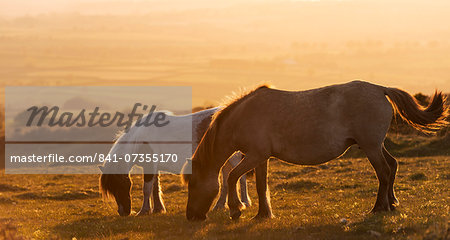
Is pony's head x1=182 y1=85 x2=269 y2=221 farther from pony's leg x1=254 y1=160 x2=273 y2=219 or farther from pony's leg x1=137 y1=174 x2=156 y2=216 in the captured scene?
pony's leg x1=137 y1=174 x2=156 y2=216

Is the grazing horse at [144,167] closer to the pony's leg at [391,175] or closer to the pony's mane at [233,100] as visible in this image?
the pony's mane at [233,100]

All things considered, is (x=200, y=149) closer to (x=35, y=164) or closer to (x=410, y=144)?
(x=410, y=144)

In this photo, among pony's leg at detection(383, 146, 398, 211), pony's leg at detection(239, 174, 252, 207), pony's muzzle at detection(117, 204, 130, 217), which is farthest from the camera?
pony's leg at detection(239, 174, 252, 207)

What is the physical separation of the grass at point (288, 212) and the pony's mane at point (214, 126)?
166 cm

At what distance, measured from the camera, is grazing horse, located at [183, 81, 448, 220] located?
36.7 feet

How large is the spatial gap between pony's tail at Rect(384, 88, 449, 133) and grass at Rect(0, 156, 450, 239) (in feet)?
6.73

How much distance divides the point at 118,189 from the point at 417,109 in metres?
8.62

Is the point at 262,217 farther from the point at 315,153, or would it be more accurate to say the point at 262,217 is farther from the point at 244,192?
the point at 244,192

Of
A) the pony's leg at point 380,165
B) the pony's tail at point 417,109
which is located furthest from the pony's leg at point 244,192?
the pony's tail at point 417,109

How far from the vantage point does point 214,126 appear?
12.2m

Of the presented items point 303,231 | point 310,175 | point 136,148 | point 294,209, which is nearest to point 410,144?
point 310,175

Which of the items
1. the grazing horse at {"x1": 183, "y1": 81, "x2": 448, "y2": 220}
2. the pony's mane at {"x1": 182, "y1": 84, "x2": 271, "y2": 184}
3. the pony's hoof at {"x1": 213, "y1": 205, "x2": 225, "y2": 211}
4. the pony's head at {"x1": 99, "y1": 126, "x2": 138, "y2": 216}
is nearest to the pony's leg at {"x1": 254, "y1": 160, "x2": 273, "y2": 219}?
the grazing horse at {"x1": 183, "y1": 81, "x2": 448, "y2": 220}

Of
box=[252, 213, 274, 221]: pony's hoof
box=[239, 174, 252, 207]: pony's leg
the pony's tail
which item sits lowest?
box=[252, 213, 274, 221]: pony's hoof

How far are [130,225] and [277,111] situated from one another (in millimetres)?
4753
